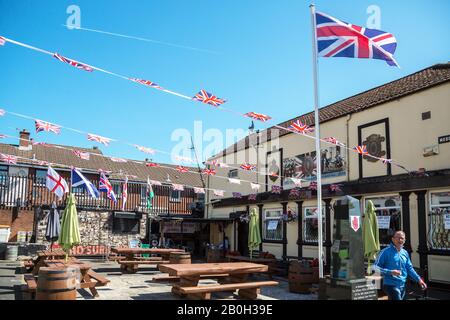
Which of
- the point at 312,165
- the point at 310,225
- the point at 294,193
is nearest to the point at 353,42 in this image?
the point at 312,165

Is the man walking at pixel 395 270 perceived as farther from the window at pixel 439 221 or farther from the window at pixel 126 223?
the window at pixel 126 223

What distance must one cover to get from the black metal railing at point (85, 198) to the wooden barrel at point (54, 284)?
1457 cm

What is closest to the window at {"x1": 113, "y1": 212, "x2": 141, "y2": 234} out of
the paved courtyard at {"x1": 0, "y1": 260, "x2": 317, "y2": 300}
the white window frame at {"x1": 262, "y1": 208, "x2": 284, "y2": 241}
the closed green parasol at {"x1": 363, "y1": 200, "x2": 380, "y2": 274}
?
the white window frame at {"x1": 262, "y1": 208, "x2": 284, "y2": 241}

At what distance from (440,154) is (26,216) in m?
20.5

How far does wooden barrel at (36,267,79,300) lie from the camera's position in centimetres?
726

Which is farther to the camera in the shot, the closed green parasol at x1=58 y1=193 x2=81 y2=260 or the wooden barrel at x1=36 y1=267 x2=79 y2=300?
the closed green parasol at x1=58 y1=193 x2=81 y2=260

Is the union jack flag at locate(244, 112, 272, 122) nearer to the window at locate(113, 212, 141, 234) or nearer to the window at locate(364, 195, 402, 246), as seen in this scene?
the window at locate(364, 195, 402, 246)

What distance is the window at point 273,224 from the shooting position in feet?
61.7

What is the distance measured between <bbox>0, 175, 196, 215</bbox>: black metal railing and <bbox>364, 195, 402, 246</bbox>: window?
13454 millimetres

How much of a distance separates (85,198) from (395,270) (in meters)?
21.9

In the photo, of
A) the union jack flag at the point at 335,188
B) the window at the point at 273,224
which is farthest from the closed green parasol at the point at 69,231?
the window at the point at 273,224

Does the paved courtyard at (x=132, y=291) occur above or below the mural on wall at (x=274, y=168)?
below

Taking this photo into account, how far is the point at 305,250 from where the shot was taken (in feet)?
55.5
